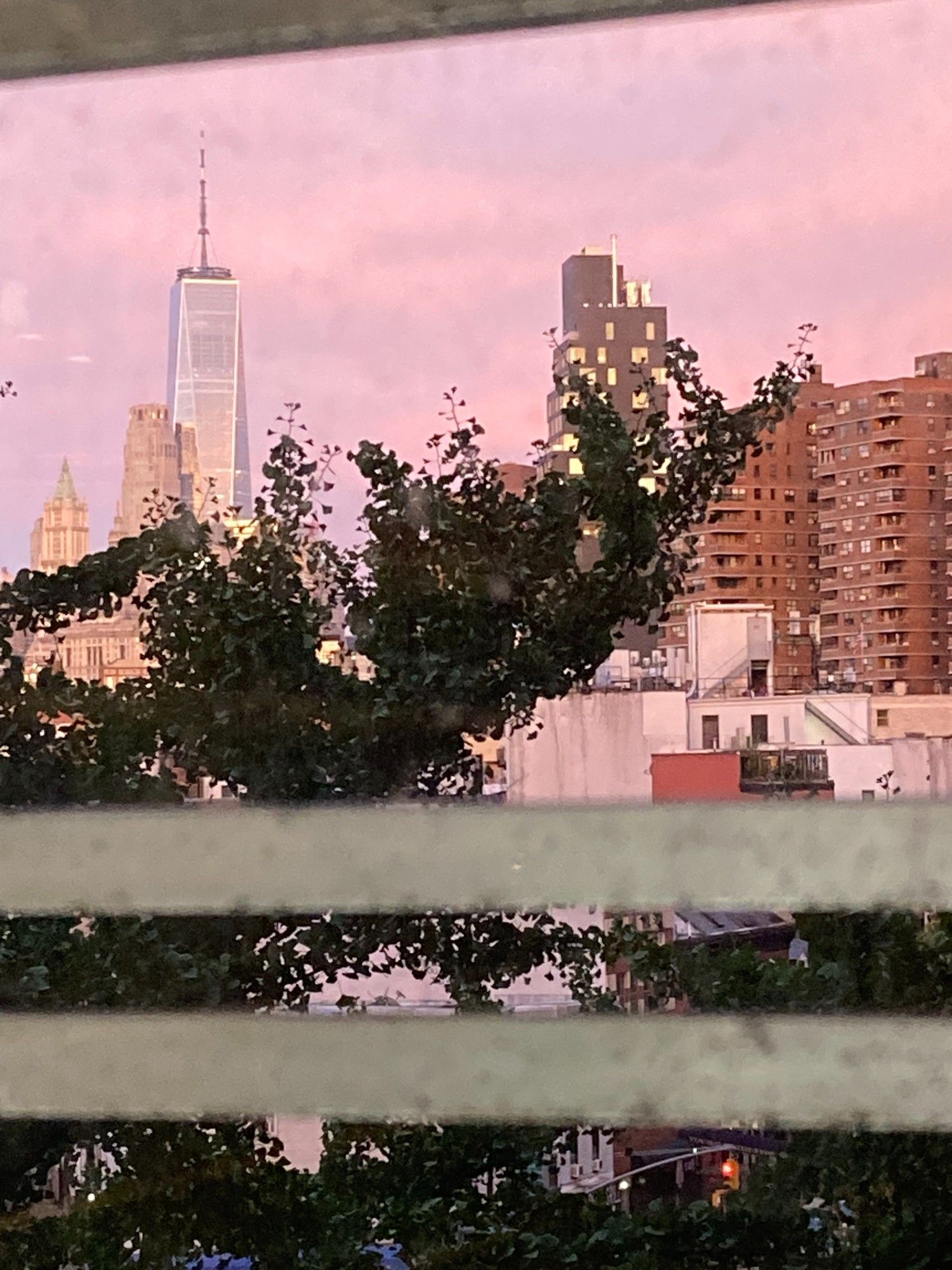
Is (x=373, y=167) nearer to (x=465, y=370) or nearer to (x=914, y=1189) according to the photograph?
(x=465, y=370)

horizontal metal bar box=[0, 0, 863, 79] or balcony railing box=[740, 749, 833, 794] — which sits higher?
horizontal metal bar box=[0, 0, 863, 79]

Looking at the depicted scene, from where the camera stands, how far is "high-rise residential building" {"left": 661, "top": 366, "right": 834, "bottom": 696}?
3.77 feet

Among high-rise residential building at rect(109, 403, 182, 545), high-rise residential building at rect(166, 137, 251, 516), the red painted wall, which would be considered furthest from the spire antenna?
the red painted wall

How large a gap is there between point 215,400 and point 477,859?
50 centimetres

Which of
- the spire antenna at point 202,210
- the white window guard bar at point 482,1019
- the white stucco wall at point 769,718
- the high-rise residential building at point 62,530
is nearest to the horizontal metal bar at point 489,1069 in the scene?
the white window guard bar at point 482,1019

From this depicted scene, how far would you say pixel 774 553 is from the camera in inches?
46.3

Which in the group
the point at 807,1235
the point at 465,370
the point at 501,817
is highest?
the point at 465,370

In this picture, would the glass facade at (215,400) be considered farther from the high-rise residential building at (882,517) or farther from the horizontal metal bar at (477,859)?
the high-rise residential building at (882,517)

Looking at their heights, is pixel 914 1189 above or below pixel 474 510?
below

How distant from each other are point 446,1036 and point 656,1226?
30 cm

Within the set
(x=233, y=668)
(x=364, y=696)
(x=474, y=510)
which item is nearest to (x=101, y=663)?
(x=233, y=668)

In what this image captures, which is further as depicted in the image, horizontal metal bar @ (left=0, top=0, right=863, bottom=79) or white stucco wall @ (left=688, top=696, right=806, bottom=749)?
white stucco wall @ (left=688, top=696, right=806, bottom=749)

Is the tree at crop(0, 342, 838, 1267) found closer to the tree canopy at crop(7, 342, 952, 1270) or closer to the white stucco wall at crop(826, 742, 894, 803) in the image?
the tree canopy at crop(7, 342, 952, 1270)

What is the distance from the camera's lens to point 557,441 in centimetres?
125
